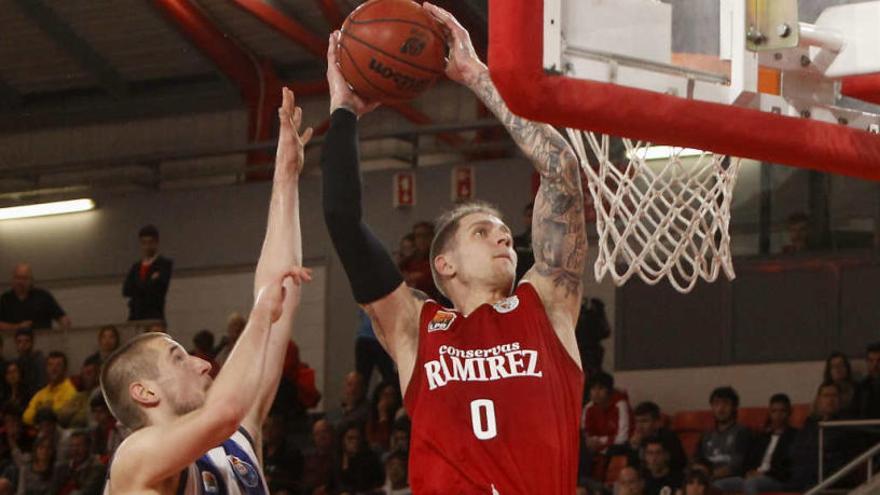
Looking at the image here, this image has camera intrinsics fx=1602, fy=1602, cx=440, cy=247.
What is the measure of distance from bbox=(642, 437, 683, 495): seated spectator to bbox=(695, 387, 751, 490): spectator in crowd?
213 millimetres

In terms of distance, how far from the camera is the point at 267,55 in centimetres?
1491

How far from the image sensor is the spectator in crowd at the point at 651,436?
9.91 metres

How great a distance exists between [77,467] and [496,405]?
315 inches

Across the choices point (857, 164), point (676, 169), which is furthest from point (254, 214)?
point (857, 164)

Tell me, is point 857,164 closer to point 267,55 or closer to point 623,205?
point 623,205

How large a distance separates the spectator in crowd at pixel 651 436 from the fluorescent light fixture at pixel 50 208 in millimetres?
6968

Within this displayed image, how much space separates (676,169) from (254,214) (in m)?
9.64

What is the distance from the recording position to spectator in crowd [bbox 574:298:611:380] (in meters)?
11.3

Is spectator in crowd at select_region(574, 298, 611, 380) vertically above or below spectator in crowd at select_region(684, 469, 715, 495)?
above

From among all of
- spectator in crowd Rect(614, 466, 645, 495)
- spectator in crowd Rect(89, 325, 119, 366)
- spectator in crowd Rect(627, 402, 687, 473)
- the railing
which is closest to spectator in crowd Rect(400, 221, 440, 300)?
spectator in crowd Rect(627, 402, 687, 473)

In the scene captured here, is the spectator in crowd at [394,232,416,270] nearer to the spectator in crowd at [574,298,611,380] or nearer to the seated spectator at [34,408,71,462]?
the spectator in crowd at [574,298,611,380]

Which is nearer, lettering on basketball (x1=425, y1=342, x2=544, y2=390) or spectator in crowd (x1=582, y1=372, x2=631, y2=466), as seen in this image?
lettering on basketball (x1=425, y1=342, x2=544, y2=390)

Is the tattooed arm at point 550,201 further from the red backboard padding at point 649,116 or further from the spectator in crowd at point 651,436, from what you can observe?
the spectator in crowd at point 651,436

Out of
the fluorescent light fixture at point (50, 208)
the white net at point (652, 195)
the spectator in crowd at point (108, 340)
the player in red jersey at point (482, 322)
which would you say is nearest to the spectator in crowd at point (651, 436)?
the spectator in crowd at point (108, 340)
